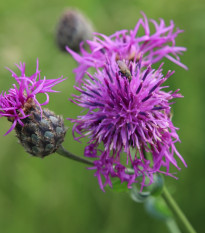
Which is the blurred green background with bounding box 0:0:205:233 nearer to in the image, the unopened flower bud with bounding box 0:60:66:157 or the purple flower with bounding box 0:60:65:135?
the unopened flower bud with bounding box 0:60:66:157

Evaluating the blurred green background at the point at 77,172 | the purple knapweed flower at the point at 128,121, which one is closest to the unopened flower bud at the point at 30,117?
the purple knapweed flower at the point at 128,121

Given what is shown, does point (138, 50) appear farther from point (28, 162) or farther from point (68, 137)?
point (28, 162)

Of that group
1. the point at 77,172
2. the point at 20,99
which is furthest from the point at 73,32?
the point at 20,99

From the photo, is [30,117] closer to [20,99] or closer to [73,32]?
[20,99]

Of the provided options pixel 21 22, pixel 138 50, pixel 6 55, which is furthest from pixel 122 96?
pixel 21 22

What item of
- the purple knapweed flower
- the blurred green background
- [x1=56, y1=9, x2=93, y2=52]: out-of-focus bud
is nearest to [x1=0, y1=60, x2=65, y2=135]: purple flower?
the purple knapweed flower

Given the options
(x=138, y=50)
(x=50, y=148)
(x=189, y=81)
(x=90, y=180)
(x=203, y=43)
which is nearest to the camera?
(x=50, y=148)
